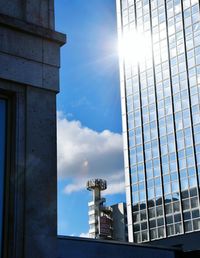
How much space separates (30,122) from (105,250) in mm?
11194

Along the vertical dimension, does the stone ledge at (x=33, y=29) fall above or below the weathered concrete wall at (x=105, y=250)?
above

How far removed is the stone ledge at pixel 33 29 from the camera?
877 cm

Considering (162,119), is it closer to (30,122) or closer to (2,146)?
(30,122)

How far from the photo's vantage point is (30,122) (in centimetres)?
859

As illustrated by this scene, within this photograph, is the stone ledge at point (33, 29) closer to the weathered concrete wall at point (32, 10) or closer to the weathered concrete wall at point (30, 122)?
the weathered concrete wall at point (30, 122)

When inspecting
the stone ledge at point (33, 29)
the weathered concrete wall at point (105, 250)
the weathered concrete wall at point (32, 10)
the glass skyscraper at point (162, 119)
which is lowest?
the weathered concrete wall at point (105, 250)

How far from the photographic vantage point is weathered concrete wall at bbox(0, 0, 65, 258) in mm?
7992

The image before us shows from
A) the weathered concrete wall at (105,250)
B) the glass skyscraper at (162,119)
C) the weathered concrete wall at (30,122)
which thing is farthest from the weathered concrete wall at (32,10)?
the glass skyscraper at (162,119)

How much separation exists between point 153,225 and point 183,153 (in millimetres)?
9946

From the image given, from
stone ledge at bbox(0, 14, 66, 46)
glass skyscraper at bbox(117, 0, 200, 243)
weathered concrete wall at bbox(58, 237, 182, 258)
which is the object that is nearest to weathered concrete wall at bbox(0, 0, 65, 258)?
stone ledge at bbox(0, 14, 66, 46)

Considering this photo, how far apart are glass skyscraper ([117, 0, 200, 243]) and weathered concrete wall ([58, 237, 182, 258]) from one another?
4217cm

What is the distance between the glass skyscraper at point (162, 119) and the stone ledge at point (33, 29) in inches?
2132

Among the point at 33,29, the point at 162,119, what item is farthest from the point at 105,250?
the point at 162,119

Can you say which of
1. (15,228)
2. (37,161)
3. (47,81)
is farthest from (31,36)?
(15,228)
